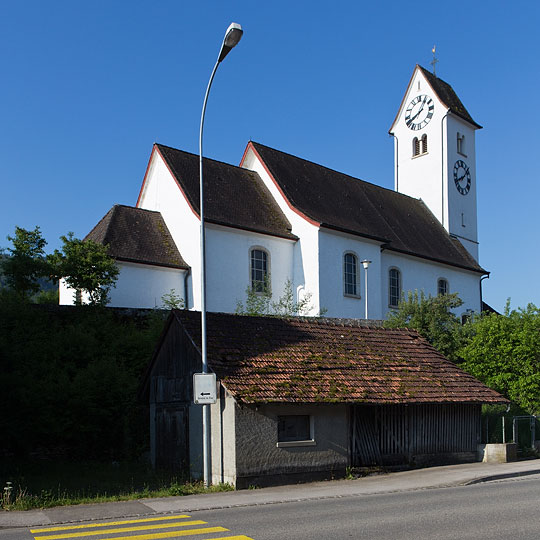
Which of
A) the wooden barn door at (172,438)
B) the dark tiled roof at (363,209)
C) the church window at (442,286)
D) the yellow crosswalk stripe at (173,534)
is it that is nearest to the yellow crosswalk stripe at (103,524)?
the yellow crosswalk stripe at (173,534)

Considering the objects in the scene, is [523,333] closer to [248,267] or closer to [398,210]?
[248,267]

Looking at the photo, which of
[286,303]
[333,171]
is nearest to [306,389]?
[286,303]

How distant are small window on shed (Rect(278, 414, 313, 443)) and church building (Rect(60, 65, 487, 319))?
1562 centimetres

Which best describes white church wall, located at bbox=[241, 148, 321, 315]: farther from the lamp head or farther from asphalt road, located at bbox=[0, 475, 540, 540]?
asphalt road, located at bbox=[0, 475, 540, 540]

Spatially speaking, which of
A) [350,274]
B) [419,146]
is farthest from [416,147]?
[350,274]

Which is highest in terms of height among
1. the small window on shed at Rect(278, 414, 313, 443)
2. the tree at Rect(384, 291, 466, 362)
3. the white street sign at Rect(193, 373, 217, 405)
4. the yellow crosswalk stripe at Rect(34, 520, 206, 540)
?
the tree at Rect(384, 291, 466, 362)

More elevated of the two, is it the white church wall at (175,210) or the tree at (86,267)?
the white church wall at (175,210)

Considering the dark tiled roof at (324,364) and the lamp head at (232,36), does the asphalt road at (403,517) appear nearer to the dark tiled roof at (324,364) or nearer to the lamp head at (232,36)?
the dark tiled roof at (324,364)

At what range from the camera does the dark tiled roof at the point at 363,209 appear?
37719 mm

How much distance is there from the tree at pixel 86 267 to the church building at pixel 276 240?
1908 millimetres

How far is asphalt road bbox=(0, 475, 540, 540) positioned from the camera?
947 centimetres

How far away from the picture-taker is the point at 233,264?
33438mm

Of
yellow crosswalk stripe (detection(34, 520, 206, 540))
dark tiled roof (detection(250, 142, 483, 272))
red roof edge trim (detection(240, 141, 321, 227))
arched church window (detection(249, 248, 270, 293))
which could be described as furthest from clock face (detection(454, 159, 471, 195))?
yellow crosswalk stripe (detection(34, 520, 206, 540))

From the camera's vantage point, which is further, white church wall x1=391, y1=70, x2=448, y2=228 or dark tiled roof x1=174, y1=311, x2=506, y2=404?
white church wall x1=391, y1=70, x2=448, y2=228
